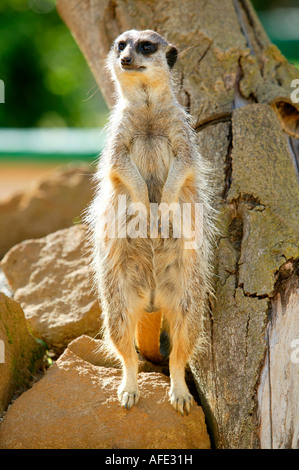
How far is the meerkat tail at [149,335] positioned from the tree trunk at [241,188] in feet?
0.85

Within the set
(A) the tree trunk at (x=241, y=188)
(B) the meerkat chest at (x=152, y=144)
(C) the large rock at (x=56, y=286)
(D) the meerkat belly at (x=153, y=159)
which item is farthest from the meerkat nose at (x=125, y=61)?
(C) the large rock at (x=56, y=286)

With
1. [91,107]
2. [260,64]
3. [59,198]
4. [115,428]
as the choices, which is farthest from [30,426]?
[91,107]

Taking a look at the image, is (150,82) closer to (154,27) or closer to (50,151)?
(154,27)

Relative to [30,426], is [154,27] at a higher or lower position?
higher

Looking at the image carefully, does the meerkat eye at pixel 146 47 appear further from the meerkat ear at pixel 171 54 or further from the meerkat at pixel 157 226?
the meerkat ear at pixel 171 54

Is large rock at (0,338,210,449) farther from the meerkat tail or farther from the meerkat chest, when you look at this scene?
the meerkat chest

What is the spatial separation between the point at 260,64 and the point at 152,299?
2.01m

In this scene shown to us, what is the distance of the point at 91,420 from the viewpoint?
293cm

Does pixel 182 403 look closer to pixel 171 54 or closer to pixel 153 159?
pixel 153 159

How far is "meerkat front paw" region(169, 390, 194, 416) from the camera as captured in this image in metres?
3.02

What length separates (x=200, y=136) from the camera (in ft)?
13.1

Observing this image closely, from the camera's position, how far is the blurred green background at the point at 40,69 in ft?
42.2

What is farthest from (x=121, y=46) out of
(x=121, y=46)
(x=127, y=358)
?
(x=127, y=358)

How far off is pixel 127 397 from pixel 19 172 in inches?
307
